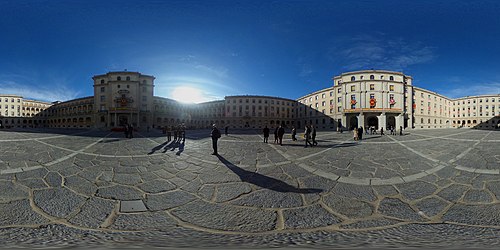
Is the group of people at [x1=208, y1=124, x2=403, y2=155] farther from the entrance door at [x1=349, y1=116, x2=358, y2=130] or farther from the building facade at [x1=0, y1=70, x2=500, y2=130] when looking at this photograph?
the entrance door at [x1=349, y1=116, x2=358, y2=130]

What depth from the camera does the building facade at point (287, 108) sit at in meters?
43.8

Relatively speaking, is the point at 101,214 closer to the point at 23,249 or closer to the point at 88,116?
the point at 23,249

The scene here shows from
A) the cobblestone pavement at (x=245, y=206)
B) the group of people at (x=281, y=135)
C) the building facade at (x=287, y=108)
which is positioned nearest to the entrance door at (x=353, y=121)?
the building facade at (x=287, y=108)

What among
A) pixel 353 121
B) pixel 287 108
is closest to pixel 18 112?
pixel 287 108

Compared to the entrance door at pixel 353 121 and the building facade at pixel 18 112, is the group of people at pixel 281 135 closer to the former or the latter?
the entrance door at pixel 353 121

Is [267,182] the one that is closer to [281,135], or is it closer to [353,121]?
[281,135]

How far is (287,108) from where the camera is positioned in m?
68.7

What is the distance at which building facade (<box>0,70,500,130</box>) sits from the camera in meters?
43.8

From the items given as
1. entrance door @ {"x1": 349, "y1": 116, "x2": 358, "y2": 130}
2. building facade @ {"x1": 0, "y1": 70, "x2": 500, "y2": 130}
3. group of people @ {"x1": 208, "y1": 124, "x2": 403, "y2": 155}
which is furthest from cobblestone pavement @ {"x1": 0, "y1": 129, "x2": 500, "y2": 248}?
entrance door @ {"x1": 349, "y1": 116, "x2": 358, "y2": 130}

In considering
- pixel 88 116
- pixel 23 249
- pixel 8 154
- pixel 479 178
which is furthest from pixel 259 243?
pixel 88 116

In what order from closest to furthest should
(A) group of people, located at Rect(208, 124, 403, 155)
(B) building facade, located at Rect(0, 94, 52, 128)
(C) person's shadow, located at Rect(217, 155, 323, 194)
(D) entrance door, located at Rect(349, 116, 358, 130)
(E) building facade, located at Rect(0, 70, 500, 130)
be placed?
(C) person's shadow, located at Rect(217, 155, 323, 194) < (A) group of people, located at Rect(208, 124, 403, 155) < (E) building facade, located at Rect(0, 70, 500, 130) < (D) entrance door, located at Rect(349, 116, 358, 130) < (B) building facade, located at Rect(0, 94, 52, 128)

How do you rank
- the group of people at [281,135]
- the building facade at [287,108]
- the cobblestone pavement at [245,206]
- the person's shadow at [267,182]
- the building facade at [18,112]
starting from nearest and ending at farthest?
1. the cobblestone pavement at [245,206]
2. the person's shadow at [267,182]
3. the group of people at [281,135]
4. the building facade at [287,108]
5. the building facade at [18,112]

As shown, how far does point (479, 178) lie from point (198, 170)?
7.37m

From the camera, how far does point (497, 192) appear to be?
4207mm
